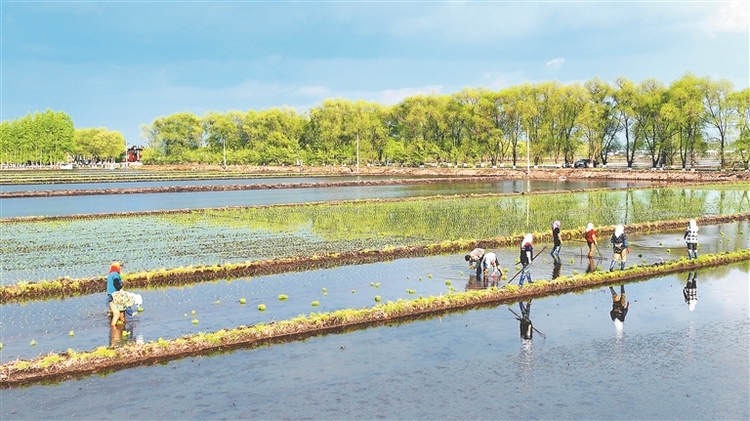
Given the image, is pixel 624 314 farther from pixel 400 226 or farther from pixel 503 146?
pixel 503 146

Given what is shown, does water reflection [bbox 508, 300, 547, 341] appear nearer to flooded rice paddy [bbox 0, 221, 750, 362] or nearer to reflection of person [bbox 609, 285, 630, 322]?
reflection of person [bbox 609, 285, 630, 322]

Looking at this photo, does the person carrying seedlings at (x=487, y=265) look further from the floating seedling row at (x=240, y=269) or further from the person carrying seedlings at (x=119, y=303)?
the person carrying seedlings at (x=119, y=303)

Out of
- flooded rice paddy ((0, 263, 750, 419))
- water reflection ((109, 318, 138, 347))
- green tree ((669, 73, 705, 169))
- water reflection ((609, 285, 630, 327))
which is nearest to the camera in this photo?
flooded rice paddy ((0, 263, 750, 419))

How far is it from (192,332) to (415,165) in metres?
117

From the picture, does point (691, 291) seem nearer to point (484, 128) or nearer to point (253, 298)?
point (253, 298)

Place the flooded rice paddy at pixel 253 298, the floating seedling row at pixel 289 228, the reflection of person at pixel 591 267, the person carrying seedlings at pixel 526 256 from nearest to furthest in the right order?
the flooded rice paddy at pixel 253 298 → the person carrying seedlings at pixel 526 256 → the reflection of person at pixel 591 267 → the floating seedling row at pixel 289 228

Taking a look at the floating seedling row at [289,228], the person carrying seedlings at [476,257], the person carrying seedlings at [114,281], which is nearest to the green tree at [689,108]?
the floating seedling row at [289,228]

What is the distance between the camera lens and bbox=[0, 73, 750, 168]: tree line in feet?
307

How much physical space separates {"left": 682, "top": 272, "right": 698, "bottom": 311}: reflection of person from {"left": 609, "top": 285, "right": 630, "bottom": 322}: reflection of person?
1.83 meters

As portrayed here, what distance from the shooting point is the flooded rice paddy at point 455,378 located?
1107 cm

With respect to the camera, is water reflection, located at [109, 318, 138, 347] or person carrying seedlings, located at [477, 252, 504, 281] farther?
person carrying seedlings, located at [477, 252, 504, 281]

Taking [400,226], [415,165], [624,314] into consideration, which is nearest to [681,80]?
[415,165]

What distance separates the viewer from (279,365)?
13.4m

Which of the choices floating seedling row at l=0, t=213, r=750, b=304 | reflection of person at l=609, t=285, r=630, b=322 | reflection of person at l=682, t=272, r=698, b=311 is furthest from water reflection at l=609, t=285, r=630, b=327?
floating seedling row at l=0, t=213, r=750, b=304
